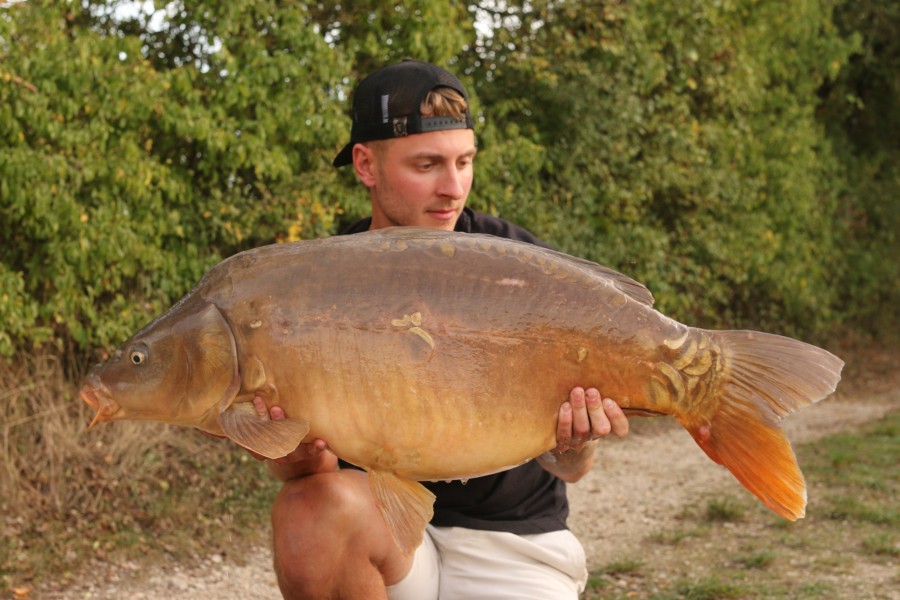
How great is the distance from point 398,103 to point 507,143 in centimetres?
437

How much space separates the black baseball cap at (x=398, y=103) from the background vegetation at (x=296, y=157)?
8.11ft

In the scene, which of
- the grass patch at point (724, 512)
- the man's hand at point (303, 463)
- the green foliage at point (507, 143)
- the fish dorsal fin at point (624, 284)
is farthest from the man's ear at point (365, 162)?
the grass patch at point (724, 512)

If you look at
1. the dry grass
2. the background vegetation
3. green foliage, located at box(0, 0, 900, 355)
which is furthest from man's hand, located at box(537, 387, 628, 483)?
green foliage, located at box(0, 0, 900, 355)

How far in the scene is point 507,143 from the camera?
24.2 feet

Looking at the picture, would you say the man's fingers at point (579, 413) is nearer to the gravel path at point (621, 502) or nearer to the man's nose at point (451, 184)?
the man's nose at point (451, 184)

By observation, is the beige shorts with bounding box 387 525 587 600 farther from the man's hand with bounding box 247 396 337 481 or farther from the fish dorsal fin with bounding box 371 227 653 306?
the fish dorsal fin with bounding box 371 227 653 306

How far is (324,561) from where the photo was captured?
273cm

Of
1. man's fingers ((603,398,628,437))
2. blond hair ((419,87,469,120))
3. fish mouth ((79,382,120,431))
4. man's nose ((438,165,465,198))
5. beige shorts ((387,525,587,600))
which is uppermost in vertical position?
blond hair ((419,87,469,120))

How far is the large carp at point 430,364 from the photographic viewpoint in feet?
7.16

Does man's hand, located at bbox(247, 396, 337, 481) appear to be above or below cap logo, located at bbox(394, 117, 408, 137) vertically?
below

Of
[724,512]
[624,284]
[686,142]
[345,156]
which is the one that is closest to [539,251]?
[624,284]

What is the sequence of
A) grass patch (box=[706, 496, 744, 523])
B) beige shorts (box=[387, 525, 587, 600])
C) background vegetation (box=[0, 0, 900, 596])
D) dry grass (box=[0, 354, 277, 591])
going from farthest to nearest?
grass patch (box=[706, 496, 744, 523])
background vegetation (box=[0, 0, 900, 596])
dry grass (box=[0, 354, 277, 591])
beige shorts (box=[387, 525, 587, 600])

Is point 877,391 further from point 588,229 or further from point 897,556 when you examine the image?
point 897,556

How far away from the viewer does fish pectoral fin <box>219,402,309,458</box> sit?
2129 mm
